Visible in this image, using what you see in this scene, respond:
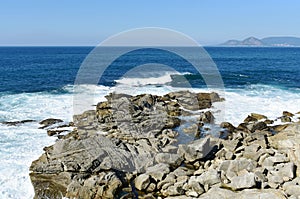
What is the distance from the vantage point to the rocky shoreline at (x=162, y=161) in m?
14.3

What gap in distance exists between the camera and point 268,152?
17.0 meters

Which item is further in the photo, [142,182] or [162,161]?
[162,161]

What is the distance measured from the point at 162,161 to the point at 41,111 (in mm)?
14718

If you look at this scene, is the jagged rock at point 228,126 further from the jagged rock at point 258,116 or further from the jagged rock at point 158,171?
the jagged rock at point 158,171

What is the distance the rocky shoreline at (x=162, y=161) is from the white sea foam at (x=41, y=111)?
0.93 metres

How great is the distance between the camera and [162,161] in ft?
56.2

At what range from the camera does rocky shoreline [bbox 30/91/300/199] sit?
14.3m

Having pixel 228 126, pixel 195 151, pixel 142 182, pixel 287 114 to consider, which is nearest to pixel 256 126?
pixel 228 126

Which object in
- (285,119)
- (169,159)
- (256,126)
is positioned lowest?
(169,159)

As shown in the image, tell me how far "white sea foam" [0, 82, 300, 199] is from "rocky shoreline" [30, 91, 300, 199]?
0.93m

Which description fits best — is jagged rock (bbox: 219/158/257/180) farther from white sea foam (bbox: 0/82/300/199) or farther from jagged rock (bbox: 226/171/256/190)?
white sea foam (bbox: 0/82/300/199)

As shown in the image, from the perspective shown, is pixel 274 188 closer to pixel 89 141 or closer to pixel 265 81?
pixel 89 141

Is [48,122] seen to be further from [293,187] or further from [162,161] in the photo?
[293,187]

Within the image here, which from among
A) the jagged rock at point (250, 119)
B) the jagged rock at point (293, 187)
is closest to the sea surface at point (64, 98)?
the jagged rock at point (250, 119)
